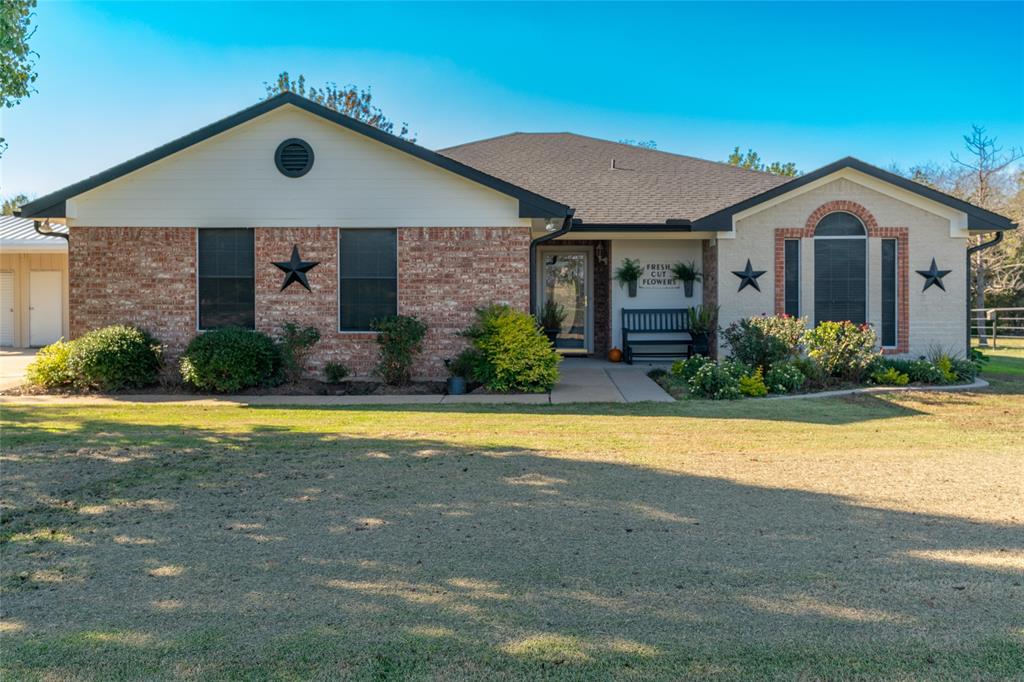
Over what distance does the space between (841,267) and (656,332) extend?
3.94m

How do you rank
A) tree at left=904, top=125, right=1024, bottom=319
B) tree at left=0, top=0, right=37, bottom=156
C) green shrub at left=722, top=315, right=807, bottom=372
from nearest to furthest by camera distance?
tree at left=0, top=0, right=37, bottom=156 → green shrub at left=722, top=315, right=807, bottom=372 → tree at left=904, top=125, right=1024, bottom=319

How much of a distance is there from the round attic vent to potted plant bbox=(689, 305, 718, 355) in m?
8.09

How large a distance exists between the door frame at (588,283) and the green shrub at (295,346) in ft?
21.2

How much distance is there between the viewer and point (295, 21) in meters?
14.6

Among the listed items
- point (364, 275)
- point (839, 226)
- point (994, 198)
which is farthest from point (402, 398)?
point (994, 198)

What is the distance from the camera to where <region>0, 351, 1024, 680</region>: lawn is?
3139mm

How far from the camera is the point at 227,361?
38.1 feet

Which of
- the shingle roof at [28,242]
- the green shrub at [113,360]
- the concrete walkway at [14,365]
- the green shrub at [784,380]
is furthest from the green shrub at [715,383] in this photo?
the shingle roof at [28,242]

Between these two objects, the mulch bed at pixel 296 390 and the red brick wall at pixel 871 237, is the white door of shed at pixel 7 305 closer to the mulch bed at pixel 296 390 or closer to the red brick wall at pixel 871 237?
the mulch bed at pixel 296 390

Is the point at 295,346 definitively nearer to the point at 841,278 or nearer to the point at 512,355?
the point at 512,355

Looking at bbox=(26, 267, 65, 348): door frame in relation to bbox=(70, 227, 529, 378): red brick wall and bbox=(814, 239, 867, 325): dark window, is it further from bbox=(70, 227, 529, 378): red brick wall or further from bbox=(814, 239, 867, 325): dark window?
bbox=(814, 239, 867, 325): dark window

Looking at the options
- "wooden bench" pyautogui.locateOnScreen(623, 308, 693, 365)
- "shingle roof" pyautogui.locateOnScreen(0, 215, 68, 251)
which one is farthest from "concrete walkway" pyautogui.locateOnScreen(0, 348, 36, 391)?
"wooden bench" pyautogui.locateOnScreen(623, 308, 693, 365)

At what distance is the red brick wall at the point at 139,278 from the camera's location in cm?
1305

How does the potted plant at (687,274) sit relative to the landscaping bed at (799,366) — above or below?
above
